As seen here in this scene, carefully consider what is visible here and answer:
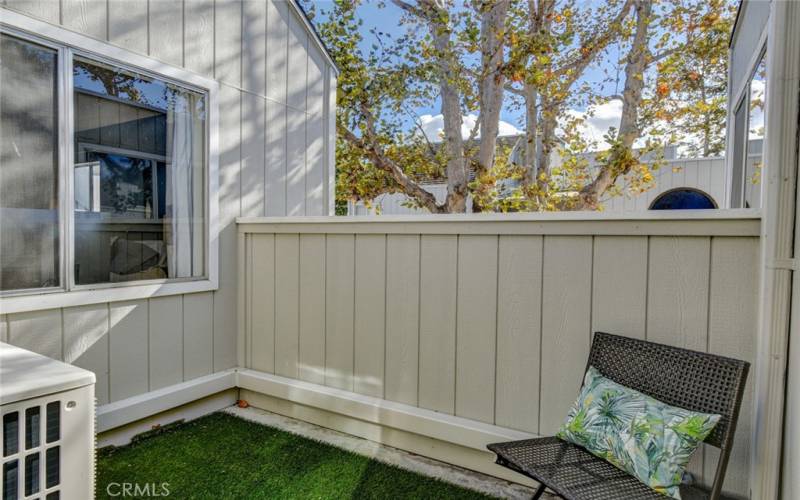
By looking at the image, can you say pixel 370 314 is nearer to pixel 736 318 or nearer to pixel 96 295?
pixel 96 295

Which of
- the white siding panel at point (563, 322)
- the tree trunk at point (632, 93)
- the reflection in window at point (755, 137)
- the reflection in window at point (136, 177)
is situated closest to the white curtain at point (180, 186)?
the reflection in window at point (136, 177)

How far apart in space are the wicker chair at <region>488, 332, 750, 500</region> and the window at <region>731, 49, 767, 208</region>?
1.32 metres

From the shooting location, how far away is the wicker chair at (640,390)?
141cm

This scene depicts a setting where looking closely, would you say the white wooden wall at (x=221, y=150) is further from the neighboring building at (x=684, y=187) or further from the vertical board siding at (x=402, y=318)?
the neighboring building at (x=684, y=187)

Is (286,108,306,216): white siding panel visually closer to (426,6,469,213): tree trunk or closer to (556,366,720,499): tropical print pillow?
(556,366,720,499): tropical print pillow

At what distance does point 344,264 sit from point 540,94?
5.74 metres

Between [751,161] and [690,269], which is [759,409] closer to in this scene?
[690,269]

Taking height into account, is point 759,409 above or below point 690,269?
below

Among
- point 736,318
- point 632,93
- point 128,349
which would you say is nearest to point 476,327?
point 736,318

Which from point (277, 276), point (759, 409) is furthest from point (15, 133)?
point (759, 409)

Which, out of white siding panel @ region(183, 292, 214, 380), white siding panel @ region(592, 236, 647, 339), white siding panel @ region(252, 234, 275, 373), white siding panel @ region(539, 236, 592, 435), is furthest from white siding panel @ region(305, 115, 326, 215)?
white siding panel @ region(592, 236, 647, 339)

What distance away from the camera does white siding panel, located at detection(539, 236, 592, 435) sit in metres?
1.98

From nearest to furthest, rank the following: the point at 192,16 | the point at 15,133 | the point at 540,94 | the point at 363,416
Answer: the point at 15,133 → the point at 363,416 → the point at 192,16 → the point at 540,94

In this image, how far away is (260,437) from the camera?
2.60 metres
